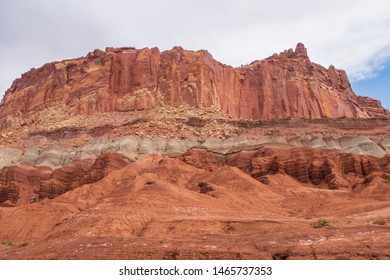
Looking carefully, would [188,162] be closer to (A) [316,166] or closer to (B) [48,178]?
(A) [316,166]

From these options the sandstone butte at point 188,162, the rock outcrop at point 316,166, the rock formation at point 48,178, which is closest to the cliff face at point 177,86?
the sandstone butte at point 188,162

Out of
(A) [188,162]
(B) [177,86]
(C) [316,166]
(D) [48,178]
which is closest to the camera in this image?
(C) [316,166]

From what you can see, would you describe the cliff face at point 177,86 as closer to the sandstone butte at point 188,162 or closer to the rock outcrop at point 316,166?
the sandstone butte at point 188,162

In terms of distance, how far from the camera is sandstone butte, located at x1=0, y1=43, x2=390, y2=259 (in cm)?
1780

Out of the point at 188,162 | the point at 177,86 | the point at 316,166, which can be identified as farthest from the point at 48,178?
the point at 177,86

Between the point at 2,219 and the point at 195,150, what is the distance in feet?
83.7

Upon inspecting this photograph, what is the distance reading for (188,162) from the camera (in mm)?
54344

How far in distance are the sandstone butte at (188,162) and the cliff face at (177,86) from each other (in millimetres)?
328

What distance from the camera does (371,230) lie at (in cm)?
1633

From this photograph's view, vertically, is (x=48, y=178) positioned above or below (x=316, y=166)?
above

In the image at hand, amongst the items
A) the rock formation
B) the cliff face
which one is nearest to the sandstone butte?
the rock formation

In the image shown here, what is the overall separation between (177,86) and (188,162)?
30.1 metres

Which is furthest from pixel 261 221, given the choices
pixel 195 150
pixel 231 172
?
pixel 195 150

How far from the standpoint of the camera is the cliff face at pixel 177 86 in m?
82.1
